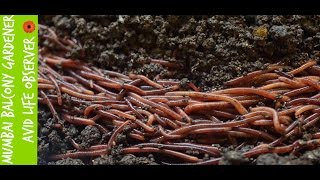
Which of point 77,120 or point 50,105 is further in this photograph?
point 50,105

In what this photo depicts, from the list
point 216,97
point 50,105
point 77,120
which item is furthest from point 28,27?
point 216,97

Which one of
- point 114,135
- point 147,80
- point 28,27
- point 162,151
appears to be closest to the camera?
point 162,151

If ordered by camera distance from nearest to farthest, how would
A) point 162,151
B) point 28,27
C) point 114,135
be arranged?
point 162,151 → point 114,135 → point 28,27

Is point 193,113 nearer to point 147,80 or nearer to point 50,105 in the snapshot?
point 147,80

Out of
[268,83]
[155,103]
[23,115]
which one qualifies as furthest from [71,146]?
[268,83]
